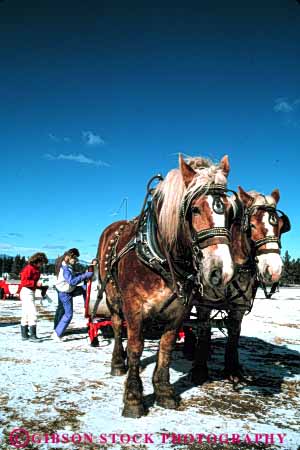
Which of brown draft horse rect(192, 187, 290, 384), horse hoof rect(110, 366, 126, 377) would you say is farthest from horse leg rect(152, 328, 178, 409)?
horse hoof rect(110, 366, 126, 377)

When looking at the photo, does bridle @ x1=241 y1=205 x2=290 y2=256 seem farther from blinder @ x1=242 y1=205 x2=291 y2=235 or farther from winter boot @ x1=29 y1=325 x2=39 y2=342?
winter boot @ x1=29 y1=325 x2=39 y2=342

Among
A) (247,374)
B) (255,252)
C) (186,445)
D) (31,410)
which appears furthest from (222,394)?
(31,410)

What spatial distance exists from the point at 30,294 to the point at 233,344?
4.60m

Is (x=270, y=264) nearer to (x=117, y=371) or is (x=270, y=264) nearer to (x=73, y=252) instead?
(x=117, y=371)

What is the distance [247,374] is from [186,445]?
2601 millimetres

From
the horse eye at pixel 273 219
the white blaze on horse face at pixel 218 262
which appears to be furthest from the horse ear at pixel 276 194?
the white blaze on horse face at pixel 218 262

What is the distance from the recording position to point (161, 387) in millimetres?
3783

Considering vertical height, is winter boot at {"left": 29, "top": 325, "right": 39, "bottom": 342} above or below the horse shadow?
above

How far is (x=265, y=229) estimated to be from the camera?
4.06 metres

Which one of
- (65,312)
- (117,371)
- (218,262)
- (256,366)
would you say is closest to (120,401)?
A: (117,371)

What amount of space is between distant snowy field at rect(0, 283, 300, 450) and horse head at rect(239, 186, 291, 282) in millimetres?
1459

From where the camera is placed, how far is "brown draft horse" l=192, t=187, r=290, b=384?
152 inches

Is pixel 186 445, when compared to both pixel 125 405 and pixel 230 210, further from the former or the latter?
pixel 230 210

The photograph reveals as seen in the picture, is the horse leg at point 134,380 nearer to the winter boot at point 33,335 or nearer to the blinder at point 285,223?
the blinder at point 285,223
